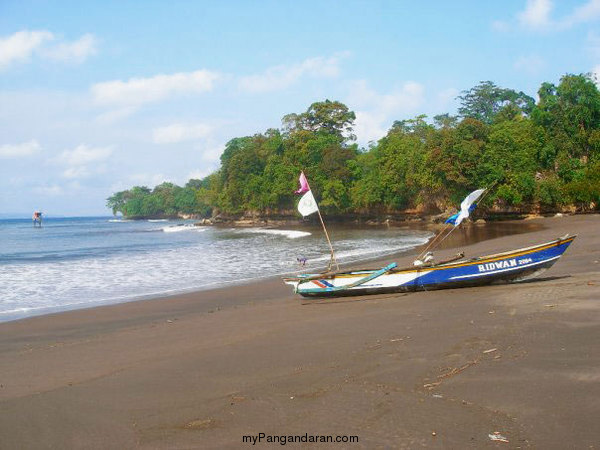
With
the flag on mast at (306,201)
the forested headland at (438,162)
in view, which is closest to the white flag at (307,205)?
the flag on mast at (306,201)

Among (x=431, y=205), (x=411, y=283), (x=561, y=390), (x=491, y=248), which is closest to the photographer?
(x=561, y=390)

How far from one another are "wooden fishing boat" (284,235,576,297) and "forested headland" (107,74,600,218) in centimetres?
2017

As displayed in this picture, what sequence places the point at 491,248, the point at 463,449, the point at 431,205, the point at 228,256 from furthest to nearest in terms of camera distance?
the point at 431,205
the point at 228,256
the point at 491,248
the point at 463,449

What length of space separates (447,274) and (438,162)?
39344 mm

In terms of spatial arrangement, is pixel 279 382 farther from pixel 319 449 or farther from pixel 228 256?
pixel 228 256

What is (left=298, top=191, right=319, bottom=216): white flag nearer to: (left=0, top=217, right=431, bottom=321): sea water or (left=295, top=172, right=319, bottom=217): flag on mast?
(left=295, top=172, right=319, bottom=217): flag on mast

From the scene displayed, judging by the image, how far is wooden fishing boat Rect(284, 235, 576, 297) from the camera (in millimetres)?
12102

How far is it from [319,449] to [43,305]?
13222 mm

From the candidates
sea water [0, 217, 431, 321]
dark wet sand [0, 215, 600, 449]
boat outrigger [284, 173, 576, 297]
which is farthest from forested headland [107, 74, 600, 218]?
dark wet sand [0, 215, 600, 449]

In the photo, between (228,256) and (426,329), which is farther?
(228,256)

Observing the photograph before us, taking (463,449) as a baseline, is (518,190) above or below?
above

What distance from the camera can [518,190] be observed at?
154ft

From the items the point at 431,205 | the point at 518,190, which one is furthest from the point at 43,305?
the point at 431,205

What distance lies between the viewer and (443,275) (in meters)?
12.7
